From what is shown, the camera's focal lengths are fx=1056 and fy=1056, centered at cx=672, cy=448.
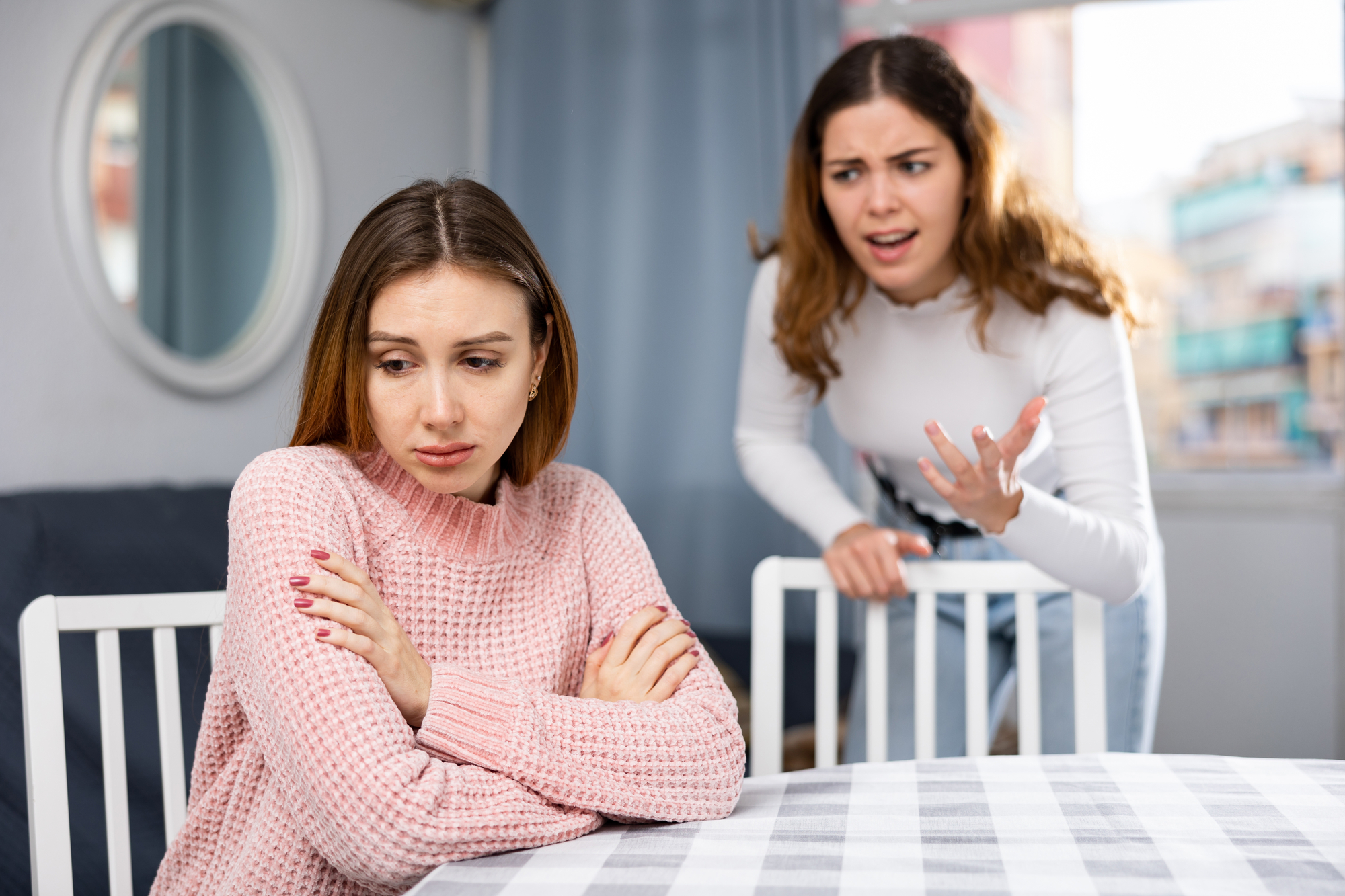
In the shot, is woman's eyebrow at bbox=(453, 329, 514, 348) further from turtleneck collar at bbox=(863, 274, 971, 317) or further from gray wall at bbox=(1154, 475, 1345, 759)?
gray wall at bbox=(1154, 475, 1345, 759)

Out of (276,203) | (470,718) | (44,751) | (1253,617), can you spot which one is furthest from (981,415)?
(276,203)

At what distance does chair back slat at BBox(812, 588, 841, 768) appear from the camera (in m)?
1.33

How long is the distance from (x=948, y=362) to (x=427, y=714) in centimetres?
97

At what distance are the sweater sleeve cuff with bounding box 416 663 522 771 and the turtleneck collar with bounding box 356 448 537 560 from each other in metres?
0.17

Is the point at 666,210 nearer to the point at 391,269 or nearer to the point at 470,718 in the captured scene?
the point at 391,269

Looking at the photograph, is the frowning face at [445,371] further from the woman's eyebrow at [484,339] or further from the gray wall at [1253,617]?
the gray wall at [1253,617]

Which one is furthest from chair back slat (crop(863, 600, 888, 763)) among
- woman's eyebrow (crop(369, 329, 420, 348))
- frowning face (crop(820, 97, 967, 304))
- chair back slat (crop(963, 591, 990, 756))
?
woman's eyebrow (crop(369, 329, 420, 348))

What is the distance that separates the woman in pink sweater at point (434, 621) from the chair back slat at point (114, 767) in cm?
11

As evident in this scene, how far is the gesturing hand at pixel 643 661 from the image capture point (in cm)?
101

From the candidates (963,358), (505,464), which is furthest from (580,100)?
(505,464)

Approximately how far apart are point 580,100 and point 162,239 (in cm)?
130

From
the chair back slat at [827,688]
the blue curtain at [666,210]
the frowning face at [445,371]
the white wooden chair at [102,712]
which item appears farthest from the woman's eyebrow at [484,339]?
the blue curtain at [666,210]

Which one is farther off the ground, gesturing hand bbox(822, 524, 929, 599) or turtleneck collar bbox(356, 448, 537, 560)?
turtleneck collar bbox(356, 448, 537, 560)

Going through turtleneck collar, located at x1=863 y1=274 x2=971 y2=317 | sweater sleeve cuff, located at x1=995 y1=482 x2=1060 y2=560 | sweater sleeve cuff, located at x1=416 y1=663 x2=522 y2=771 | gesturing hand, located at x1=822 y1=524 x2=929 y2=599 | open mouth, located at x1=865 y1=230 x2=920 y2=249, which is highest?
open mouth, located at x1=865 y1=230 x2=920 y2=249
